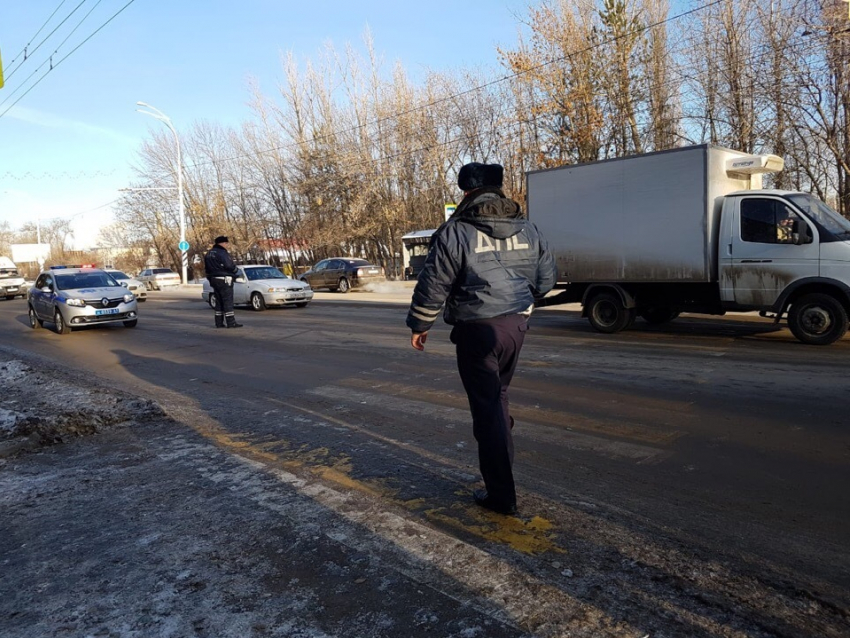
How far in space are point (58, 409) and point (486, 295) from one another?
17.9 feet

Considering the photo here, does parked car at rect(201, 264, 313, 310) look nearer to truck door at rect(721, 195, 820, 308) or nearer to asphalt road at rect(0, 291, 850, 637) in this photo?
asphalt road at rect(0, 291, 850, 637)

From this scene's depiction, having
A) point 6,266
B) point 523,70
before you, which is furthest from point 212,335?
point 6,266

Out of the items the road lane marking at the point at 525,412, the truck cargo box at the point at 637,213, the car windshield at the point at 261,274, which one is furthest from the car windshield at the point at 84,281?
the truck cargo box at the point at 637,213

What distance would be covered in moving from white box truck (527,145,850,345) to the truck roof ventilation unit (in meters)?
0.02

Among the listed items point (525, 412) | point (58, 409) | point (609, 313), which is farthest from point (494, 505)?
point (609, 313)

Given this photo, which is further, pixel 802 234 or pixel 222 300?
pixel 222 300

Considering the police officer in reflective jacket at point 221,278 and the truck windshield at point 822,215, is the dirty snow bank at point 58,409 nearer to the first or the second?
the police officer in reflective jacket at point 221,278

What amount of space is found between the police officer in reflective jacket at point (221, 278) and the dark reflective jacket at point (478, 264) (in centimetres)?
1212

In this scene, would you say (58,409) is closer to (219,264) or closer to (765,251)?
(219,264)

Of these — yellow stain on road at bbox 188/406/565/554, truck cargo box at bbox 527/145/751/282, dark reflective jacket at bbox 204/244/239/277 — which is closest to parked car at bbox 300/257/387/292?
dark reflective jacket at bbox 204/244/239/277

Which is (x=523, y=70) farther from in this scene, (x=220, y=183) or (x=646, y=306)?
(x=220, y=183)

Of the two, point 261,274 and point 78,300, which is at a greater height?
point 261,274

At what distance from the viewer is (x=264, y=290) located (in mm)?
20188

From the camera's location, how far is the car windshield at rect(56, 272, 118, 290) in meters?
16.4
